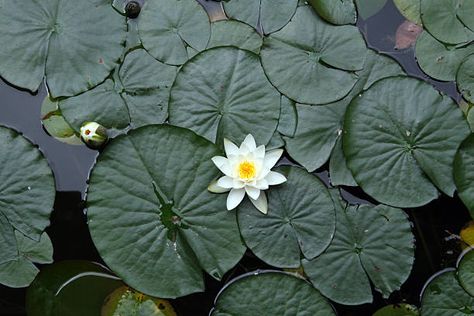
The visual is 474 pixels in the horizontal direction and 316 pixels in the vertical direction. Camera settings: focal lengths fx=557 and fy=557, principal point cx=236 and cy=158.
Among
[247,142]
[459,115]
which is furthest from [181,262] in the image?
[459,115]

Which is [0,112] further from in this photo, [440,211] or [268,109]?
[440,211]

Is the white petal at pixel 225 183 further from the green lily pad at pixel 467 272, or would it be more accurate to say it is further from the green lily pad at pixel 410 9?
the green lily pad at pixel 410 9

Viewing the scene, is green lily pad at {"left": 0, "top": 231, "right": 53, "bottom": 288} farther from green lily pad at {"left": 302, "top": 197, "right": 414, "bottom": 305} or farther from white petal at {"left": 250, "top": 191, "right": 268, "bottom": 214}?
green lily pad at {"left": 302, "top": 197, "right": 414, "bottom": 305}

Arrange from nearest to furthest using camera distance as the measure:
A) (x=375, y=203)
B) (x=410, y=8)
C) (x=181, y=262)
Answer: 1. (x=181, y=262)
2. (x=375, y=203)
3. (x=410, y=8)

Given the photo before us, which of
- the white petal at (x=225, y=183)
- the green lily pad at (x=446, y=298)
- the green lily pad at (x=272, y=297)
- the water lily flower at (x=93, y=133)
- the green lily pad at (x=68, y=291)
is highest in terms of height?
the water lily flower at (x=93, y=133)

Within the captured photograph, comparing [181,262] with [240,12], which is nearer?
[181,262]

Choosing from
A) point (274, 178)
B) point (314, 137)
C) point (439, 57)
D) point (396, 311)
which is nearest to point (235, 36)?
point (314, 137)

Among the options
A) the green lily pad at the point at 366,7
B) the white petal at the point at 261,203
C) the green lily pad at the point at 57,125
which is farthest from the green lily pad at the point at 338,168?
the green lily pad at the point at 57,125

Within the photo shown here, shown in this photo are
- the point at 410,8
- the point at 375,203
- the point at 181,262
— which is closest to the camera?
the point at 181,262
